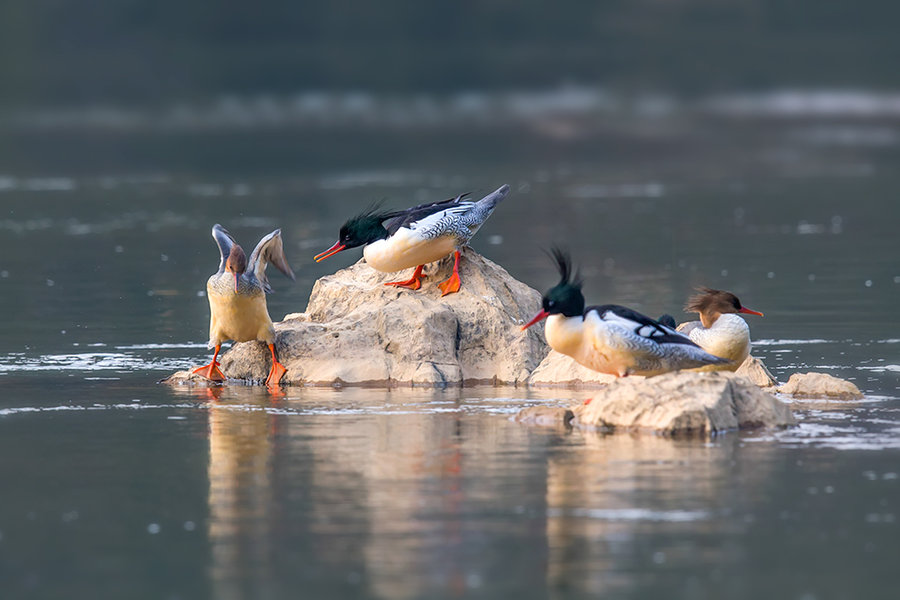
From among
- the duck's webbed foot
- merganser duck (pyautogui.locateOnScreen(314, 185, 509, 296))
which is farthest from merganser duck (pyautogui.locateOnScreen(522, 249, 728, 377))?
the duck's webbed foot

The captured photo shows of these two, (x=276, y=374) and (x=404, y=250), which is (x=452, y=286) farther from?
(x=276, y=374)

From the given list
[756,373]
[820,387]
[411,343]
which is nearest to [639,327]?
[820,387]

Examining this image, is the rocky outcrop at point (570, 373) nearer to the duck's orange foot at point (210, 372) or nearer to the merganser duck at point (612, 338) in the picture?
the merganser duck at point (612, 338)

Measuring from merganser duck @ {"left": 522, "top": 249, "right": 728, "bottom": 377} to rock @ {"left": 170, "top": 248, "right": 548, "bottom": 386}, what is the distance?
2.08 meters

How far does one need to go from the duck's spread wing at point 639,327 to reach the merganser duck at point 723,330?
683 millimetres

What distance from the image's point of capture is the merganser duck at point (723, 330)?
12.2 m

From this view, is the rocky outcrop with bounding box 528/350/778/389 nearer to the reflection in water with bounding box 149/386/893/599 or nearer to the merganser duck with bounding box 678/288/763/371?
the merganser duck with bounding box 678/288/763/371

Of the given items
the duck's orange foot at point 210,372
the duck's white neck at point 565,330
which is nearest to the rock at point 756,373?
the duck's white neck at point 565,330

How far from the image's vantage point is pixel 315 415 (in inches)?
458

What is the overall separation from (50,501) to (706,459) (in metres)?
3.90

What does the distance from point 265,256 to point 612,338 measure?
13.1ft

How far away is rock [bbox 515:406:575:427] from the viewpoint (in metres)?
11.1

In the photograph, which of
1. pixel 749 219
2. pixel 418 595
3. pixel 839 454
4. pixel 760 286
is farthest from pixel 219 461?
pixel 749 219

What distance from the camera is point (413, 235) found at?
1377 cm
